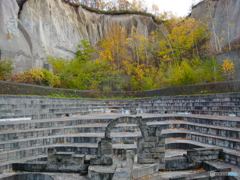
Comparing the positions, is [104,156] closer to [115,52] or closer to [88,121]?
[88,121]

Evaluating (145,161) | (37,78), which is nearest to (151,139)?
(145,161)

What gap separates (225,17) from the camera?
18.7 m

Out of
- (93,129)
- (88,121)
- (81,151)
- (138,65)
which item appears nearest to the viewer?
(81,151)

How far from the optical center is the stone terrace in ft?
14.9

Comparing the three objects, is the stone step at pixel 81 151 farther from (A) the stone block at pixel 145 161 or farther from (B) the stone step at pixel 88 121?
(B) the stone step at pixel 88 121

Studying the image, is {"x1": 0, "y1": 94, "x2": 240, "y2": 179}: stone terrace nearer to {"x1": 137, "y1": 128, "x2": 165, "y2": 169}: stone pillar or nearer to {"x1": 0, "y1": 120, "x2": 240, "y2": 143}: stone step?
{"x1": 0, "y1": 120, "x2": 240, "y2": 143}: stone step

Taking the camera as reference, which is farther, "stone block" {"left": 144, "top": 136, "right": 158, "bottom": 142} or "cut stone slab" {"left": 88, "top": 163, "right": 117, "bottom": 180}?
"stone block" {"left": 144, "top": 136, "right": 158, "bottom": 142}

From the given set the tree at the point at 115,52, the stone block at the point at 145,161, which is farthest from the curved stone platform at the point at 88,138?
the tree at the point at 115,52

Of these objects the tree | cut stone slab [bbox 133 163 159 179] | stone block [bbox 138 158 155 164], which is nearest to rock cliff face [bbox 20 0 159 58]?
the tree

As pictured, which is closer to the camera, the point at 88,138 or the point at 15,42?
the point at 88,138

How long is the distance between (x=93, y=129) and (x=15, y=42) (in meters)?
10.9

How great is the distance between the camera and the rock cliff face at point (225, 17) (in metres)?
17.0

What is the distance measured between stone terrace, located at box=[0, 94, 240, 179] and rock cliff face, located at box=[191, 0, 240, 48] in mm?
11784

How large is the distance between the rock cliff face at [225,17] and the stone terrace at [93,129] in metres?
11.8
